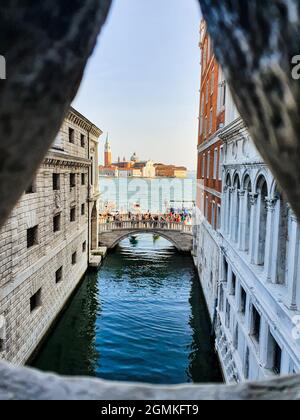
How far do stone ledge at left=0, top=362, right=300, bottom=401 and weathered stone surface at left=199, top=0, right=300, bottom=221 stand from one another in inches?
30.5

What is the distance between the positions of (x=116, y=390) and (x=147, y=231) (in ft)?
102

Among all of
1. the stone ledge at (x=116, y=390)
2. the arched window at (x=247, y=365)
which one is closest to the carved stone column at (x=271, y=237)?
the arched window at (x=247, y=365)

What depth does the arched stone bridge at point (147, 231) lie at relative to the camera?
31.7 metres

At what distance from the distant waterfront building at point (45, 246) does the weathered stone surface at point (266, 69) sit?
5.04 meters

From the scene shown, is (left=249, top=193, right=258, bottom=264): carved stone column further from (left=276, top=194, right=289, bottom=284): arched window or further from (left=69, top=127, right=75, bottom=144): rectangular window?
(left=69, top=127, right=75, bottom=144): rectangular window

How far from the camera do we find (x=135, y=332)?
1562 cm

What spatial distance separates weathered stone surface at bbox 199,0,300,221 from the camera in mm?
801

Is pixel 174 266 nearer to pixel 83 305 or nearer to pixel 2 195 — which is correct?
pixel 83 305

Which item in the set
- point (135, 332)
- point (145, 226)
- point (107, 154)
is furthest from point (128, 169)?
point (135, 332)

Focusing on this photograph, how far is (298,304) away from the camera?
22.0 ft

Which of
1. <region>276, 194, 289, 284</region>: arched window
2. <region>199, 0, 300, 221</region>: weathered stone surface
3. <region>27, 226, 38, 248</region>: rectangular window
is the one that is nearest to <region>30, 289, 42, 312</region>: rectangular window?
<region>27, 226, 38, 248</region>: rectangular window

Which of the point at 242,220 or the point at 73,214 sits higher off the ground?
the point at 242,220

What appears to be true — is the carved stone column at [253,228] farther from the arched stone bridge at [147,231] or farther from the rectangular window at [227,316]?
the arched stone bridge at [147,231]

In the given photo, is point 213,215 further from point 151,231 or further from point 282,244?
point 151,231
